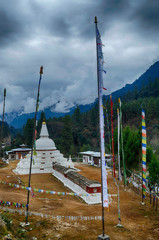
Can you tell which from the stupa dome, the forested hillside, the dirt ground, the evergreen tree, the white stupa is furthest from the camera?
the forested hillside

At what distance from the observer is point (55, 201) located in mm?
20188

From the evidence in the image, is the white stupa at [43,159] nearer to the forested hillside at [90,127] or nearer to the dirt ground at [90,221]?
the dirt ground at [90,221]

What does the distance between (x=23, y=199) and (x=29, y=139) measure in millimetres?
63817

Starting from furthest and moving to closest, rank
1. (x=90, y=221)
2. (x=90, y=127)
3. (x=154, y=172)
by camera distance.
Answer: (x=90, y=127) < (x=154, y=172) < (x=90, y=221)

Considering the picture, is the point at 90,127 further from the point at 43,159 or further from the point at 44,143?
the point at 43,159

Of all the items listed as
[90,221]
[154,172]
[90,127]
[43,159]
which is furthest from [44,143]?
[90,127]

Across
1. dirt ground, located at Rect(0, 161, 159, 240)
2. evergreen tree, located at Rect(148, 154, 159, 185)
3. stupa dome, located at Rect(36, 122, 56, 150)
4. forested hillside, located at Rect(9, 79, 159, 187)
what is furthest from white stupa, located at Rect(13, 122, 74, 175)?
evergreen tree, located at Rect(148, 154, 159, 185)

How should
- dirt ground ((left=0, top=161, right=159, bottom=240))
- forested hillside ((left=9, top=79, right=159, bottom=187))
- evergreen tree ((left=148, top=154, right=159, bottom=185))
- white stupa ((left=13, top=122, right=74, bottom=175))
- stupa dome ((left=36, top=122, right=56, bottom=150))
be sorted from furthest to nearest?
forested hillside ((left=9, top=79, right=159, bottom=187)) < stupa dome ((left=36, top=122, right=56, bottom=150)) < white stupa ((left=13, top=122, right=74, bottom=175)) < evergreen tree ((left=148, top=154, right=159, bottom=185)) < dirt ground ((left=0, top=161, right=159, bottom=240))

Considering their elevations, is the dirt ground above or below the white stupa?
below

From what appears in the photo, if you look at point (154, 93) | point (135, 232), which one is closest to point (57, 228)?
point (135, 232)

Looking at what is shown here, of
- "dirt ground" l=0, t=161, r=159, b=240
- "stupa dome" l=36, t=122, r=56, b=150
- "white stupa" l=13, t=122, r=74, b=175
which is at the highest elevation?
"stupa dome" l=36, t=122, r=56, b=150

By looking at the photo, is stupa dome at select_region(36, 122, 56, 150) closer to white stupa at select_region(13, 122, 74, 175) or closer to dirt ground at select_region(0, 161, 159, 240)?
white stupa at select_region(13, 122, 74, 175)

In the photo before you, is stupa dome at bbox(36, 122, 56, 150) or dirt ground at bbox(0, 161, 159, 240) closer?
dirt ground at bbox(0, 161, 159, 240)

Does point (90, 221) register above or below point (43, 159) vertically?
below
